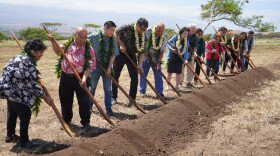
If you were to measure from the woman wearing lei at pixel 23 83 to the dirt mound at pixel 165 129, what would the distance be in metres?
0.85

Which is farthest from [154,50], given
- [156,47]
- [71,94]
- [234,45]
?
[234,45]

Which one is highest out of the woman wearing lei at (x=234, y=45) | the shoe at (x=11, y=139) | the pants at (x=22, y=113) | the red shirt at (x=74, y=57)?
the red shirt at (x=74, y=57)

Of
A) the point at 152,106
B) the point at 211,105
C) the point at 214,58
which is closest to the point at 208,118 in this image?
the point at 211,105

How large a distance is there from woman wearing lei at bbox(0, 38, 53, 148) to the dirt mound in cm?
85

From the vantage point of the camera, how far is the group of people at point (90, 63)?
4590 mm

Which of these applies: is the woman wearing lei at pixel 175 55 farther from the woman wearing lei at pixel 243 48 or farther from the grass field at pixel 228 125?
the woman wearing lei at pixel 243 48

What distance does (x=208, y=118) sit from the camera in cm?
682

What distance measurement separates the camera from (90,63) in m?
5.41

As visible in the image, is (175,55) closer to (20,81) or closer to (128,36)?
(128,36)

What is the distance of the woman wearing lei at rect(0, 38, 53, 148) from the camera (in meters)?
4.50

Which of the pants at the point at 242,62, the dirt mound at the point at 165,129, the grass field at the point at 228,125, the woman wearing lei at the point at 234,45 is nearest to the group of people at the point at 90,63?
the grass field at the point at 228,125

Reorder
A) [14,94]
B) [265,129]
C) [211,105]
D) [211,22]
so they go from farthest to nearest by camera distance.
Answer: [211,22], [211,105], [265,129], [14,94]

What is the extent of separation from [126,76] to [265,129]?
6.99 m

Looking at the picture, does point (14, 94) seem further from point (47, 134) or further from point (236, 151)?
point (236, 151)
